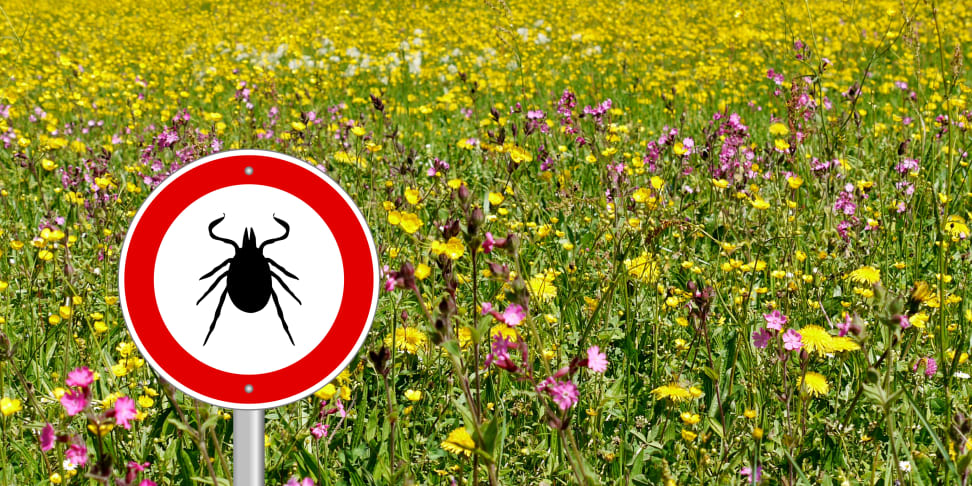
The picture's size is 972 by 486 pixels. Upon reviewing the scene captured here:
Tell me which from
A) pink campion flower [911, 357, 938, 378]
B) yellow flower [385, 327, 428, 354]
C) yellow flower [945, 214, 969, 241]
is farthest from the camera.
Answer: yellow flower [945, 214, 969, 241]

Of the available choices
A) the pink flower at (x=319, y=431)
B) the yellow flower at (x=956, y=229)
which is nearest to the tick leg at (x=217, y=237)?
the pink flower at (x=319, y=431)

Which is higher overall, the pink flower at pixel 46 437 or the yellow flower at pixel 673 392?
the pink flower at pixel 46 437

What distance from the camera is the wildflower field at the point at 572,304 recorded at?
1784mm

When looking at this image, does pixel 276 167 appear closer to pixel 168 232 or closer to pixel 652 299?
pixel 168 232

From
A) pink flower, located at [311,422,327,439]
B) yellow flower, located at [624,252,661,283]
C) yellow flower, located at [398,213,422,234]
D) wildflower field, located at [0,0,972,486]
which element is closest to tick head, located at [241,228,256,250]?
wildflower field, located at [0,0,972,486]

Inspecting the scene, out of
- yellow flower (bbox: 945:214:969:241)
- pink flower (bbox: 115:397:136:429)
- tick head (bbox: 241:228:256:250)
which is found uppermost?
tick head (bbox: 241:228:256:250)

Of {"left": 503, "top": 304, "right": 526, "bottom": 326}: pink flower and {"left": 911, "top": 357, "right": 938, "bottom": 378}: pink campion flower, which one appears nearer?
{"left": 503, "top": 304, "right": 526, "bottom": 326}: pink flower

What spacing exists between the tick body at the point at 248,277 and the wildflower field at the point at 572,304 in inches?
9.2

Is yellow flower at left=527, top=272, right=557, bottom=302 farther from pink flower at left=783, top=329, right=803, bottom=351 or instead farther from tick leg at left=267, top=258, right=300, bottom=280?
tick leg at left=267, top=258, right=300, bottom=280

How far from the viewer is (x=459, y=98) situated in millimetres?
5875

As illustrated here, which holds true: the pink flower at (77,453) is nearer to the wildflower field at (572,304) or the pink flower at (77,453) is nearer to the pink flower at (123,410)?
the wildflower field at (572,304)

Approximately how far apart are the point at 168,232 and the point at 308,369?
31 cm

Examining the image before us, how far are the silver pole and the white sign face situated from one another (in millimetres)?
91

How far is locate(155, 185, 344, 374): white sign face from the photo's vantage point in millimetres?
1268
